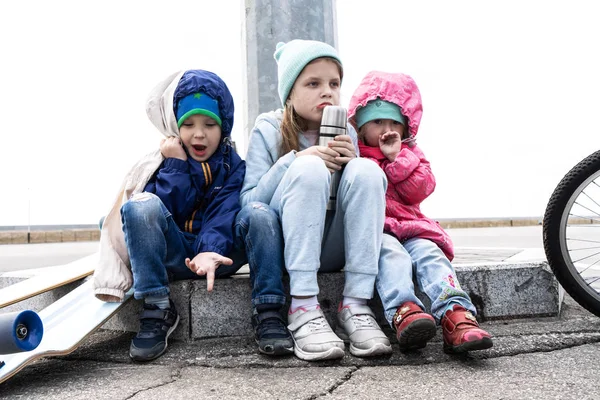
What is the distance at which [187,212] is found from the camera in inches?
78.7

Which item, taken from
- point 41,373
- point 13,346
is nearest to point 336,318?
point 41,373

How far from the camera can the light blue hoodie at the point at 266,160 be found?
1.94 m

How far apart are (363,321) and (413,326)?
0.20 metres

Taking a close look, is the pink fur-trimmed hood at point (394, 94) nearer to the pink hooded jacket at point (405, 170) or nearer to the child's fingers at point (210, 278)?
the pink hooded jacket at point (405, 170)

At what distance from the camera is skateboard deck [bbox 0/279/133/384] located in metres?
1.52

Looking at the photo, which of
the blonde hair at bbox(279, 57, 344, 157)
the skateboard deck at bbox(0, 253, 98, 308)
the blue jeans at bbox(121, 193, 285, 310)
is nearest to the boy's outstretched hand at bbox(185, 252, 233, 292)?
the blue jeans at bbox(121, 193, 285, 310)

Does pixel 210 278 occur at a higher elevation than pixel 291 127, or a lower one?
lower

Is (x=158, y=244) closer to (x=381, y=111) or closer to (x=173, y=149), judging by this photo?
(x=173, y=149)

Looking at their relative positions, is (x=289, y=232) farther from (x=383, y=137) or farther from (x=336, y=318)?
(x=383, y=137)

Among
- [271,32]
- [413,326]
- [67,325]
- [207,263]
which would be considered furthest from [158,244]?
[271,32]

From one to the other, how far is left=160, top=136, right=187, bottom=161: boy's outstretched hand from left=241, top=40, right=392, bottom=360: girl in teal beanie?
0.86 feet

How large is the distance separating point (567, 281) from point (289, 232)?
112cm

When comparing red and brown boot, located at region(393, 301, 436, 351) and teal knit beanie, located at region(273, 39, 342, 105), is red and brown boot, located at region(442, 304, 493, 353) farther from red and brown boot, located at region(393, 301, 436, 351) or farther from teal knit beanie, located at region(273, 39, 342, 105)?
teal knit beanie, located at region(273, 39, 342, 105)

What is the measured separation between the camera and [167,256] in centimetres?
191
